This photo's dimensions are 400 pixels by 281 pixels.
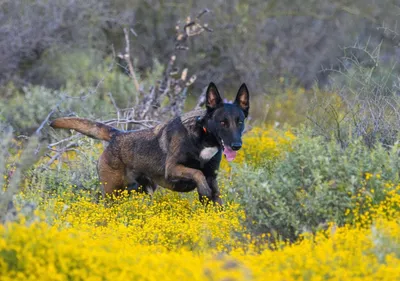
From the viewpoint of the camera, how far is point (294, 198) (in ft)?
21.2

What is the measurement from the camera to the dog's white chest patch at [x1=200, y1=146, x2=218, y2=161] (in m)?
8.06

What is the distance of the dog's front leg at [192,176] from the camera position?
25.7 feet

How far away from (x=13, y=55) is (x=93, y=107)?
330 cm

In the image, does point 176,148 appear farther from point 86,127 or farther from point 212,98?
point 86,127

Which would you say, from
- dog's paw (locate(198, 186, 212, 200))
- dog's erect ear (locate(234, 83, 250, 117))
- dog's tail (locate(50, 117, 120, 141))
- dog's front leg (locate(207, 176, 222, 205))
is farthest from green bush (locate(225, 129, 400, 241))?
dog's tail (locate(50, 117, 120, 141))

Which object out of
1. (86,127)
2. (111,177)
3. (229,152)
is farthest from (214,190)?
(86,127)

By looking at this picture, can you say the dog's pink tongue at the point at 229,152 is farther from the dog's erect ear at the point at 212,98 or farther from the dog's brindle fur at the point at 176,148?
the dog's erect ear at the point at 212,98

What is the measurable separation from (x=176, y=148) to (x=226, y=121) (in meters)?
0.64

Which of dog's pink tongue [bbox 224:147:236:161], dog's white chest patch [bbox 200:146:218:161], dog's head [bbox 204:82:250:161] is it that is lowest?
dog's white chest patch [bbox 200:146:218:161]

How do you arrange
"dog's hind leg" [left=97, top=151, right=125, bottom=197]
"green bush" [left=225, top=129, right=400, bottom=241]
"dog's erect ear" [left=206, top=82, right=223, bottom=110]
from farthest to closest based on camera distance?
"dog's hind leg" [left=97, top=151, right=125, bottom=197], "dog's erect ear" [left=206, top=82, right=223, bottom=110], "green bush" [left=225, top=129, right=400, bottom=241]

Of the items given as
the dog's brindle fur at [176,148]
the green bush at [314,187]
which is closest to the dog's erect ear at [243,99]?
the dog's brindle fur at [176,148]

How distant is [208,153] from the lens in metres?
8.08

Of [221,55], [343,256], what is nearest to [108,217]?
[343,256]

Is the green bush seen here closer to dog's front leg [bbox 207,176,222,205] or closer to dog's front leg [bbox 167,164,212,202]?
dog's front leg [bbox 167,164,212,202]
